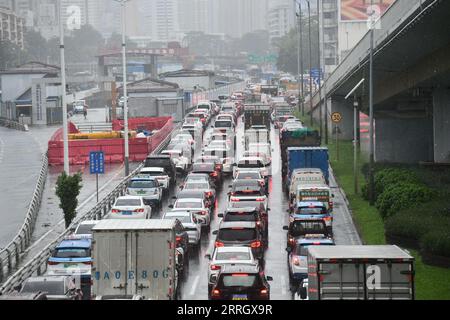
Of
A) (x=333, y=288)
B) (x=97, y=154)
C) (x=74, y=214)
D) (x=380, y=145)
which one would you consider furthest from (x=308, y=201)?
(x=380, y=145)

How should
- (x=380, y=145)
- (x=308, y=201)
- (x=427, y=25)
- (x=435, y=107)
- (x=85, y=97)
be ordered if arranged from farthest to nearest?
(x=85, y=97) → (x=380, y=145) → (x=435, y=107) → (x=308, y=201) → (x=427, y=25)

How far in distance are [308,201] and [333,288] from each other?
1921 centimetres

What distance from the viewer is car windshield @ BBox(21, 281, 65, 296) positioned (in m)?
25.1

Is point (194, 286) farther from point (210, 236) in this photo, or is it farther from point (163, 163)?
point (163, 163)

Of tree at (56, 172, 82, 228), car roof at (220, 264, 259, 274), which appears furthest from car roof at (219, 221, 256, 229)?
tree at (56, 172, 82, 228)

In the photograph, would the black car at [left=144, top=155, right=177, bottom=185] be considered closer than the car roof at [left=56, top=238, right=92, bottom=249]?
No

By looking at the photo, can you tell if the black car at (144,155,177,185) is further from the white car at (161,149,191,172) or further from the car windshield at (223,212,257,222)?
the car windshield at (223,212,257,222)

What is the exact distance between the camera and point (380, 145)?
70.2 m

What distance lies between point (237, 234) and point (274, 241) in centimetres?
714

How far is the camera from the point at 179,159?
6019 centimetres

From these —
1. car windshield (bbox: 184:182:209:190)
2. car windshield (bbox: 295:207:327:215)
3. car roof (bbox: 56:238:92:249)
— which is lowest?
car roof (bbox: 56:238:92:249)

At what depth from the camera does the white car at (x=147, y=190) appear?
4722cm

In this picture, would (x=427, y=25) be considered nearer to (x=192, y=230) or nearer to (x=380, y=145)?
(x=192, y=230)

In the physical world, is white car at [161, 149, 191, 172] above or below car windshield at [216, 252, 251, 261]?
above
